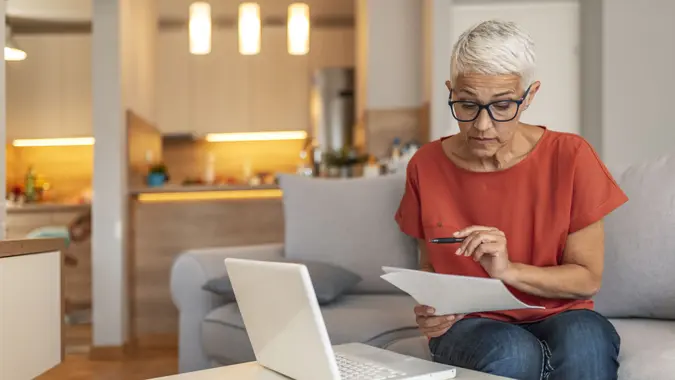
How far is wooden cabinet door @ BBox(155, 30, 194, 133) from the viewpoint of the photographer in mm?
7145

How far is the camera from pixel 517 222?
5.80ft

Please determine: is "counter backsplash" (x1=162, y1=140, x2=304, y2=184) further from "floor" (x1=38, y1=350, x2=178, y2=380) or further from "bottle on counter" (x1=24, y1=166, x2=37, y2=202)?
"floor" (x1=38, y1=350, x2=178, y2=380)

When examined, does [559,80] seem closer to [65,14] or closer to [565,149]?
[565,149]

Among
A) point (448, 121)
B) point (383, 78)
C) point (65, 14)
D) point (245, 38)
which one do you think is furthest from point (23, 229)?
point (448, 121)

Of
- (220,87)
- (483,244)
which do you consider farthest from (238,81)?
(483,244)

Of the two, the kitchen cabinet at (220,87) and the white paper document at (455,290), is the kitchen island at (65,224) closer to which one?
the kitchen cabinet at (220,87)

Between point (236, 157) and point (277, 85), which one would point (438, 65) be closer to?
point (277, 85)

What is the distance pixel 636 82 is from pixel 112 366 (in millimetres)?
3766

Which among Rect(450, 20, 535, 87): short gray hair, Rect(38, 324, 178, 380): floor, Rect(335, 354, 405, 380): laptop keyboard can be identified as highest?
Rect(450, 20, 535, 87): short gray hair

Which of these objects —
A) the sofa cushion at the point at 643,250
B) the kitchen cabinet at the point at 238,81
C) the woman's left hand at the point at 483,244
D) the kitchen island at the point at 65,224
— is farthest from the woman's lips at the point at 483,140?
the kitchen cabinet at the point at 238,81

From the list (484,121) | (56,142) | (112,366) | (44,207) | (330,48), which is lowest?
(112,366)

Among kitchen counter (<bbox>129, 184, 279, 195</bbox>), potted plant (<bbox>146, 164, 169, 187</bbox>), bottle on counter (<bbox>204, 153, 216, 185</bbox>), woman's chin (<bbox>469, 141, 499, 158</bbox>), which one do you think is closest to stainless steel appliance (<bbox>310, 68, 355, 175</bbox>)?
bottle on counter (<bbox>204, 153, 216, 185</bbox>)

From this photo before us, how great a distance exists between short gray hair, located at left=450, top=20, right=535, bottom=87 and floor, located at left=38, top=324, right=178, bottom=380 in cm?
281

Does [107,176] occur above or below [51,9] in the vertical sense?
below
